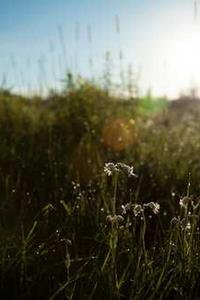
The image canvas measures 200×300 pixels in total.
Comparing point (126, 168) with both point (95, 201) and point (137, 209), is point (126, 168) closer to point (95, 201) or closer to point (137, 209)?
point (137, 209)

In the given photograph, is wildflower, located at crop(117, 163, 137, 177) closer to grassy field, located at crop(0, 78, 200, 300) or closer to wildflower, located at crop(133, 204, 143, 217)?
grassy field, located at crop(0, 78, 200, 300)

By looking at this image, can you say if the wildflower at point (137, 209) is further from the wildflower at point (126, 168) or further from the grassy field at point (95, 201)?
the wildflower at point (126, 168)

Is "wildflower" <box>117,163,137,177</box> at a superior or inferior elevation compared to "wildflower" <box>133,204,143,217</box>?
superior

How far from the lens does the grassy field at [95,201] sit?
258 cm

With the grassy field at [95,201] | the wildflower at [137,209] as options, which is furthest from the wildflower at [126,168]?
the wildflower at [137,209]

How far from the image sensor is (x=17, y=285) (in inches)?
104

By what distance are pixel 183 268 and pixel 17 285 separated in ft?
2.31

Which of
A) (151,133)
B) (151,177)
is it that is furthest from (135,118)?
(151,177)

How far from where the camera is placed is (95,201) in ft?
12.4

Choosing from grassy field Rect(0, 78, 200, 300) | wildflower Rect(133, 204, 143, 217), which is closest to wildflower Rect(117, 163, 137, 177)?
grassy field Rect(0, 78, 200, 300)

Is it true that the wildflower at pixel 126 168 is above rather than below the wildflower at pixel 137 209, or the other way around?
→ above

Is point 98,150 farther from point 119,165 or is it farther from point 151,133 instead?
point 119,165

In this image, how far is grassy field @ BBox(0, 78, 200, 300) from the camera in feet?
8.48

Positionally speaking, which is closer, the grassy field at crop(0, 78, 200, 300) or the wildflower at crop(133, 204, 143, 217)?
the wildflower at crop(133, 204, 143, 217)
